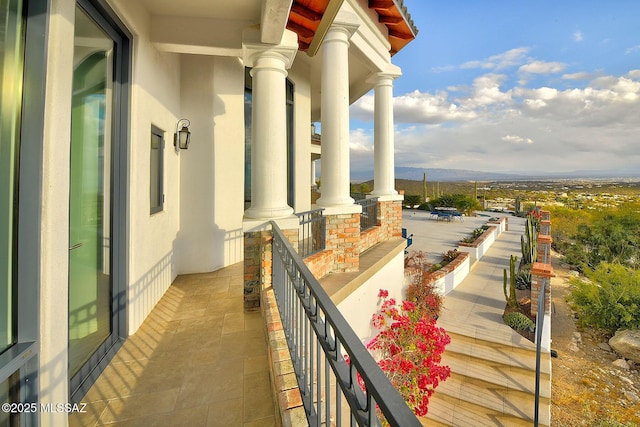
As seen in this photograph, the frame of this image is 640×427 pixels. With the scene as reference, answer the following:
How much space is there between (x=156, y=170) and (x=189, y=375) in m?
2.71

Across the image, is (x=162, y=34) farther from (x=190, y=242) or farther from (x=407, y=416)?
(x=407, y=416)


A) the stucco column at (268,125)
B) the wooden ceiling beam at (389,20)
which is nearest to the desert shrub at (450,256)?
the wooden ceiling beam at (389,20)

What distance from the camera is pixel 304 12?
3.68m

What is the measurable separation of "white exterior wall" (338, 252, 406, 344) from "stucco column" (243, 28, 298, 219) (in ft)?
Answer: 5.87

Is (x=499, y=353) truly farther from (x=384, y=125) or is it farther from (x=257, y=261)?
(x=257, y=261)

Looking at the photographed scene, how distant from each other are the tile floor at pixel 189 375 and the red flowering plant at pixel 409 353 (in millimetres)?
2602

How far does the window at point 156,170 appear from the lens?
12.0ft

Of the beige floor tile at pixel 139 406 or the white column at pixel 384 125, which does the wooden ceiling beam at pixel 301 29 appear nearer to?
the white column at pixel 384 125

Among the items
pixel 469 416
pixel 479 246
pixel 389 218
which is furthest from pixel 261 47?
pixel 479 246

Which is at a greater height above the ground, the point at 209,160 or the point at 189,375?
the point at 209,160

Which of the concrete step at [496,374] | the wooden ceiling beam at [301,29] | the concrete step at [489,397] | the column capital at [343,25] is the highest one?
the column capital at [343,25]

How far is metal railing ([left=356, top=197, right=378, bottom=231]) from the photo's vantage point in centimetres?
620

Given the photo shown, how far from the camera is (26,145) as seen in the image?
1.46 meters

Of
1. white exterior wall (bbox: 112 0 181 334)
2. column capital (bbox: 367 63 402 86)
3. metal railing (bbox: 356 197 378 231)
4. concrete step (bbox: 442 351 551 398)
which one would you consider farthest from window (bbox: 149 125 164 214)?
concrete step (bbox: 442 351 551 398)
